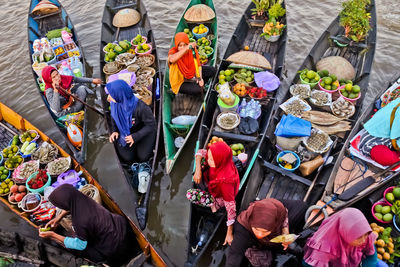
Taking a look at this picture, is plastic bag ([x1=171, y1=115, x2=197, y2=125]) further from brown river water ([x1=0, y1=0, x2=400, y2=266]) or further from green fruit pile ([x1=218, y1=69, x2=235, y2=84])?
green fruit pile ([x1=218, y1=69, x2=235, y2=84])

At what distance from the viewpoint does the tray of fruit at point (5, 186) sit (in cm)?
520

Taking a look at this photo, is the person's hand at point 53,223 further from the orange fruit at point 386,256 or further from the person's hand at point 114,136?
the orange fruit at point 386,256

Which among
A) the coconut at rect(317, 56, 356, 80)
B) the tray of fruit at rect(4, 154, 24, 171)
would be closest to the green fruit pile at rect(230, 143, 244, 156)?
the coconut at rect(317, 56, 356, 80)

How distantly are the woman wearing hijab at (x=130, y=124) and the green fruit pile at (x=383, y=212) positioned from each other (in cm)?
419

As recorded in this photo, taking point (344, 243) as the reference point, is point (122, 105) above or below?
below

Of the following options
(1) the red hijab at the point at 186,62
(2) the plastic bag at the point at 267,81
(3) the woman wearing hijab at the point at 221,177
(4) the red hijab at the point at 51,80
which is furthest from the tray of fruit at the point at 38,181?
(2) the plastic bag at the point at 267,81

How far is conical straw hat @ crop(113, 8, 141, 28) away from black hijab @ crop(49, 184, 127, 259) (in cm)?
690

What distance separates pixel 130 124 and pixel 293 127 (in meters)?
3.23

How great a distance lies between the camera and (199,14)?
8.48 meters

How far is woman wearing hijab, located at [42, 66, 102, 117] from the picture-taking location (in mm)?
6074

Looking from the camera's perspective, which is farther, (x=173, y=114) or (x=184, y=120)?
(x=173, y=114)

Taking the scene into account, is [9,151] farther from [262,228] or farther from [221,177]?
[262,228]

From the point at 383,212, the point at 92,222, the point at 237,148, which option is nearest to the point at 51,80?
the point at 92,222

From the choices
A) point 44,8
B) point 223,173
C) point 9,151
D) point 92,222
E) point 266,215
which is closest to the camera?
point 266,215
